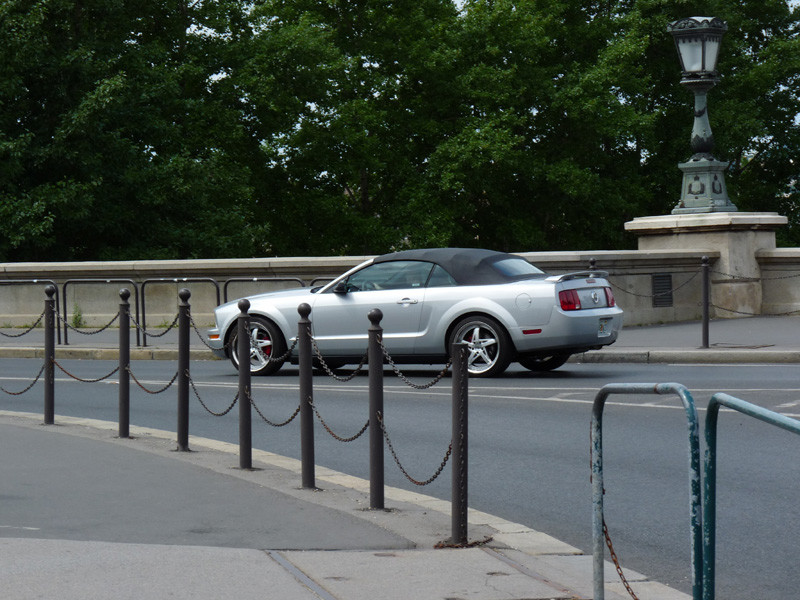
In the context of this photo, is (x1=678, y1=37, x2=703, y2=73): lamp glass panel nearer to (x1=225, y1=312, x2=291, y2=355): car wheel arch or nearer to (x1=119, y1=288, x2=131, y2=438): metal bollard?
(x1=225, y1=312, x2=291, y2=355): car wheel arch

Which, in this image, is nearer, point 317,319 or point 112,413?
point 112,413

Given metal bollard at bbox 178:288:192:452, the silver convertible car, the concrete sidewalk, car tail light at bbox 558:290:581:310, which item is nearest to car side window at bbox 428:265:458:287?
the silver convertible car

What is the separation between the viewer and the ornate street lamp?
20.5 meters

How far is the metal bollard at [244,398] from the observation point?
8148 mm

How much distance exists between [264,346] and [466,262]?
2803 millimetres

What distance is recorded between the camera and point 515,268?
47.7ft

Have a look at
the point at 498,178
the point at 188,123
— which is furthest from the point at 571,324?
the point at 498,178

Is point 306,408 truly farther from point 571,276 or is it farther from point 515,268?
point 515,268

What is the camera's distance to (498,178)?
141 ft

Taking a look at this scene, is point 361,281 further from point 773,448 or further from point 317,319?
point 773,448

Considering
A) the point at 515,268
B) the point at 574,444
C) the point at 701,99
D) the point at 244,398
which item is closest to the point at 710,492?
the point at 244,398

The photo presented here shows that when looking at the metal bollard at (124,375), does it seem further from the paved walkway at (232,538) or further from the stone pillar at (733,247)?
the stone pillar at (733,247)

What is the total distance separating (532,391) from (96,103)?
2185cm

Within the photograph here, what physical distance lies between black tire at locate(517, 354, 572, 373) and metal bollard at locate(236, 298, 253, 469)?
702 centimetres
